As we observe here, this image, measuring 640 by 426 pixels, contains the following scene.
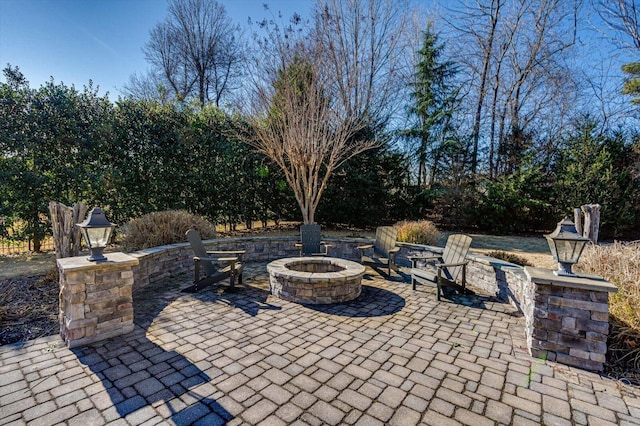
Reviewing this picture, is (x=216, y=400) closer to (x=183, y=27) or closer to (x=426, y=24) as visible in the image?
(x=426, y=24)

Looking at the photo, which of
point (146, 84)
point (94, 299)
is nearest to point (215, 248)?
point (94, 299)

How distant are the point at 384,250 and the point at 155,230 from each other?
4523 millimetres

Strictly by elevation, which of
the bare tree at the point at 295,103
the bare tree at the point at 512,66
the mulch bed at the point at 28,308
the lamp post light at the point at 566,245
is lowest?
the mulch bed at the point at 28,308

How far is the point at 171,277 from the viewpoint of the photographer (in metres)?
5.34

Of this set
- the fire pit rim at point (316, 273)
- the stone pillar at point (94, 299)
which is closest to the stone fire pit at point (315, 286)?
the fire pit rim at point (316, 273)

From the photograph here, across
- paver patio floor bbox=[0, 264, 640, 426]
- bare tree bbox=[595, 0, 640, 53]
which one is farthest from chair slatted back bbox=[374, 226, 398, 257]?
bare tree bbox=[595, 0, 640, 53]

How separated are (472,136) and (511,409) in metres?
12.7

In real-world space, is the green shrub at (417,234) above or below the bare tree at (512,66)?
below

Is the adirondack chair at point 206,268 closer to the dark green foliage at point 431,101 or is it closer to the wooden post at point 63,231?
the wooden post at point 63,231

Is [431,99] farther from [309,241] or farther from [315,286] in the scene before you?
[315,286]

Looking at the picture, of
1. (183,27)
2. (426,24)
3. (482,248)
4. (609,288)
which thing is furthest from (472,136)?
(183,27)

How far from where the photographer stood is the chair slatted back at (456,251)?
14.8ft

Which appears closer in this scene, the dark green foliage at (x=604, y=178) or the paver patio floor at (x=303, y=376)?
the paver patio floor at (x=303, y=376)

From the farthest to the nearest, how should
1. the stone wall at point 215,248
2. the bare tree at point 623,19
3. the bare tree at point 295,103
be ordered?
the bare tree at point 623,19
the bare tree at point 295,103
the stone wall at point 215,248
